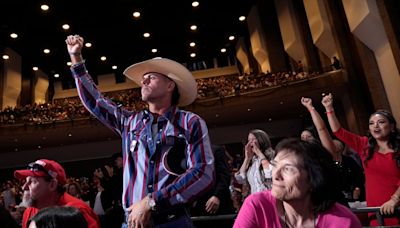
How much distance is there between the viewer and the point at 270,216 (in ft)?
5.04

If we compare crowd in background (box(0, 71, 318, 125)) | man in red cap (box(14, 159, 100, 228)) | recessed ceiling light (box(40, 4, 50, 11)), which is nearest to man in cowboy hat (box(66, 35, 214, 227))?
man in red cap (box(14, 159, 100, 228))

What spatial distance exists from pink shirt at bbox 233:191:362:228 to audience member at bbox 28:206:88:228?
636mm

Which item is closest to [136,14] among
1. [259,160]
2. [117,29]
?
[117,29]

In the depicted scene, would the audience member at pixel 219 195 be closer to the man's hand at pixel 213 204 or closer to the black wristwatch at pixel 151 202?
the man's hand at pixel 213 204

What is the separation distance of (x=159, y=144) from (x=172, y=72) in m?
0.46

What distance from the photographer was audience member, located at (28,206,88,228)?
1.33 metres

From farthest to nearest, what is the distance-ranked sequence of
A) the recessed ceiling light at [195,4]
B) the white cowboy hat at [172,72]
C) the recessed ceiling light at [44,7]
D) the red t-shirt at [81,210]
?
the recessed ceiling light at [195,4] < the recessed ceiling light at [44,7] < the red t-shirt at [81,210] < the white cowboy hat at [172,72]

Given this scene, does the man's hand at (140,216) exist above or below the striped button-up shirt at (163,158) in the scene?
below

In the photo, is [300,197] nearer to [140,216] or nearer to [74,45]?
[140,216]

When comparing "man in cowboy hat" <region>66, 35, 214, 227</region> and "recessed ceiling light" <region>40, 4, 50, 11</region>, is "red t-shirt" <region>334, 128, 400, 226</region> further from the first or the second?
"recessed ceiling light" <region>40, 4, 50, 11</region>

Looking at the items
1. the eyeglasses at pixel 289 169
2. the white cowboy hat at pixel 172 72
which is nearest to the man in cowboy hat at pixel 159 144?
the white cowboy hat at pixel 172 72

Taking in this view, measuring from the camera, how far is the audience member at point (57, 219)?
52.4 inches

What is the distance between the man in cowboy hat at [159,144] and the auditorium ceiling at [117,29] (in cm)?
1530

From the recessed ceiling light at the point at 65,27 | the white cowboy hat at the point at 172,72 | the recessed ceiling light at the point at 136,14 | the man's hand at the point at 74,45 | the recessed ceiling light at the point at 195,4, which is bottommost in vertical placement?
A: the white cowboy hat at the point at 172,72
